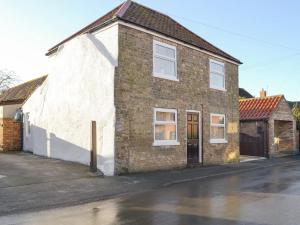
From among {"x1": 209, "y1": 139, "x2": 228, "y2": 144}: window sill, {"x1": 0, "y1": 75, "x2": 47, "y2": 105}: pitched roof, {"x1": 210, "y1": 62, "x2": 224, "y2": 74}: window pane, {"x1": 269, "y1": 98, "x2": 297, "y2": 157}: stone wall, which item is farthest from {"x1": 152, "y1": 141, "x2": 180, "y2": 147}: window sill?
{"x1": 269, "y1": 98, "x2": 297, "y2": 157}: stone wall

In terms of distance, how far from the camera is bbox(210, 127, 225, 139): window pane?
19956mm

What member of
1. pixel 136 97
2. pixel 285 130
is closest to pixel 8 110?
pixel 136 97

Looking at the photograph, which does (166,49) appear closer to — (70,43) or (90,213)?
(70,43)

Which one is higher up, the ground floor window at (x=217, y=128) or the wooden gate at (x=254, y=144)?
the ground floor window at (x=217, y=128)

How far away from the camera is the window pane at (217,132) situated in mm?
19956

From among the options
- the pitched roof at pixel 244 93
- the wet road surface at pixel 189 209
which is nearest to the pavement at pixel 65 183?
the wet road surface at pixel 189 209

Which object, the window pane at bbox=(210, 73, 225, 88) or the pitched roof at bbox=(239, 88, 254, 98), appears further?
the pitched roof at bbox=(239, 88, 254, 98)

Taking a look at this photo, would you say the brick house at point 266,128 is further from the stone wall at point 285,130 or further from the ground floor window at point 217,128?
the ground floor window at point 217,128

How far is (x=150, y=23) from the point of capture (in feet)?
54.2

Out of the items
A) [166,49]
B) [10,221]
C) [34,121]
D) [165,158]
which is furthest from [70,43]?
[10,221]

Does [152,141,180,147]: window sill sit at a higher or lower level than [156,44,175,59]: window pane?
lower

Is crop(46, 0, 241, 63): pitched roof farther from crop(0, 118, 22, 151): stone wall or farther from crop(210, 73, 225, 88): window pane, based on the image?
crop(0, 118, 22, 151): stone wall

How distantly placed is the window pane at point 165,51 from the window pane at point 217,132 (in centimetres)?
519

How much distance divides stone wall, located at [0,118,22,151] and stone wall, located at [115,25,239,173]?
11.1m
